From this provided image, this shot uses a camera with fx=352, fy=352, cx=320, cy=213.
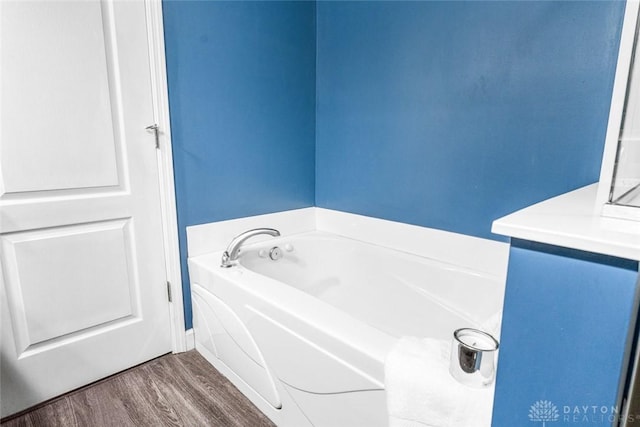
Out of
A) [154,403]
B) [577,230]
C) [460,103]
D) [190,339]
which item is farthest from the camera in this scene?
[190,339]

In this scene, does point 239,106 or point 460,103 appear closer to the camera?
point 460,103

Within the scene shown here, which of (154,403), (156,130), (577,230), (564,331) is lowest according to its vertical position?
(154,403)

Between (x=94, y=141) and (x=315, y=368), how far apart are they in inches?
52.3

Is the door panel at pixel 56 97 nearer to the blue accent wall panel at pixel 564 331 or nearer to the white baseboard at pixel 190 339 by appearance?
the white baseboard at pixel 190 339

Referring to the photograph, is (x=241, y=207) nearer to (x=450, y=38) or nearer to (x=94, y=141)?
(x=94, y=141)

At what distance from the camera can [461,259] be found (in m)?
1.71

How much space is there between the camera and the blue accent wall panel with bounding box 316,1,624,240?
133 cm

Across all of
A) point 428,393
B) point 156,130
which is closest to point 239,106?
point 156,130

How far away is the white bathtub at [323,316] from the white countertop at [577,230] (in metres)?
0.50

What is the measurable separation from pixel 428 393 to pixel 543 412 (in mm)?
249

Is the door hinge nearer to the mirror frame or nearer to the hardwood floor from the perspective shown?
the hardwood floor

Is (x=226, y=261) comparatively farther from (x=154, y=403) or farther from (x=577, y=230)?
(x=577, y=230)

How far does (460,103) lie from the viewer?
5.41ft

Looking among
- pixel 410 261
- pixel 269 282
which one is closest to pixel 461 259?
pixel 410 261
